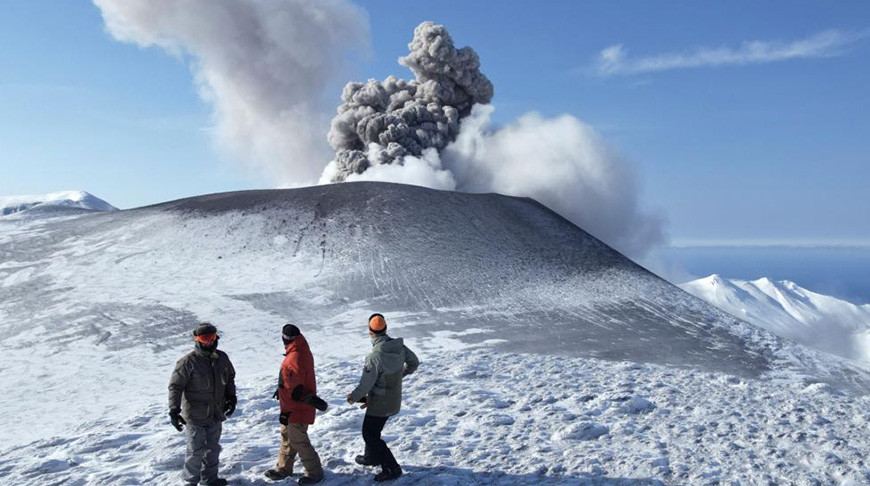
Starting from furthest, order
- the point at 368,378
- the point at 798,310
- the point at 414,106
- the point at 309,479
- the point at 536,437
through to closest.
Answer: the point at 798,310 → the point at 414,106 → the point at 536,437 → the point at 309,479 → the point at 368,378

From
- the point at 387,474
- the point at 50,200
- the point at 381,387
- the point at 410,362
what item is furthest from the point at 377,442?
the point at 50,200

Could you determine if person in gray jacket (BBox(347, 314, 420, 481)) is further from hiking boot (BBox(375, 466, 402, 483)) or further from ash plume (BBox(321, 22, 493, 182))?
ash plume (BBox(321, 22, 493, 182))

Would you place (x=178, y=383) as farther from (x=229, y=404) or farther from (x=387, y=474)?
(x=387, y=474)

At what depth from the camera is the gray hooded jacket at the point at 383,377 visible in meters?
7.05

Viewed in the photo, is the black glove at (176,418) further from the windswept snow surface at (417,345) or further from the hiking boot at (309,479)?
the hiking boot at (309,479)

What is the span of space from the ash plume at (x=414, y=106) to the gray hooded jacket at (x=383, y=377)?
44.9m

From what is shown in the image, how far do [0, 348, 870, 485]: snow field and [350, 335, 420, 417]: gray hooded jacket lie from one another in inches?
34.6

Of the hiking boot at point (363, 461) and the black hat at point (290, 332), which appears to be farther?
the hiking boot at point (363, 461)

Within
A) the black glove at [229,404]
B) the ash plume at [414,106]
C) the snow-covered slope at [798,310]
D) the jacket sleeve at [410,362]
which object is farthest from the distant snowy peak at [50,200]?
the jacket sleeve at [410,362]

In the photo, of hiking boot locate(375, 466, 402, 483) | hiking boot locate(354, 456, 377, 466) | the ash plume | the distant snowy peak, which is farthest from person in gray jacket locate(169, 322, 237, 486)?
the distant snowy peak

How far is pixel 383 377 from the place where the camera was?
23.3ft

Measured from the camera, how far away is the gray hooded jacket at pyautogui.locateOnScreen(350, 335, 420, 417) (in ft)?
23.1

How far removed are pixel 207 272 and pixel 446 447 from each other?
18009 millimetres

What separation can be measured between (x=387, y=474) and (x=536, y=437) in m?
2.33
